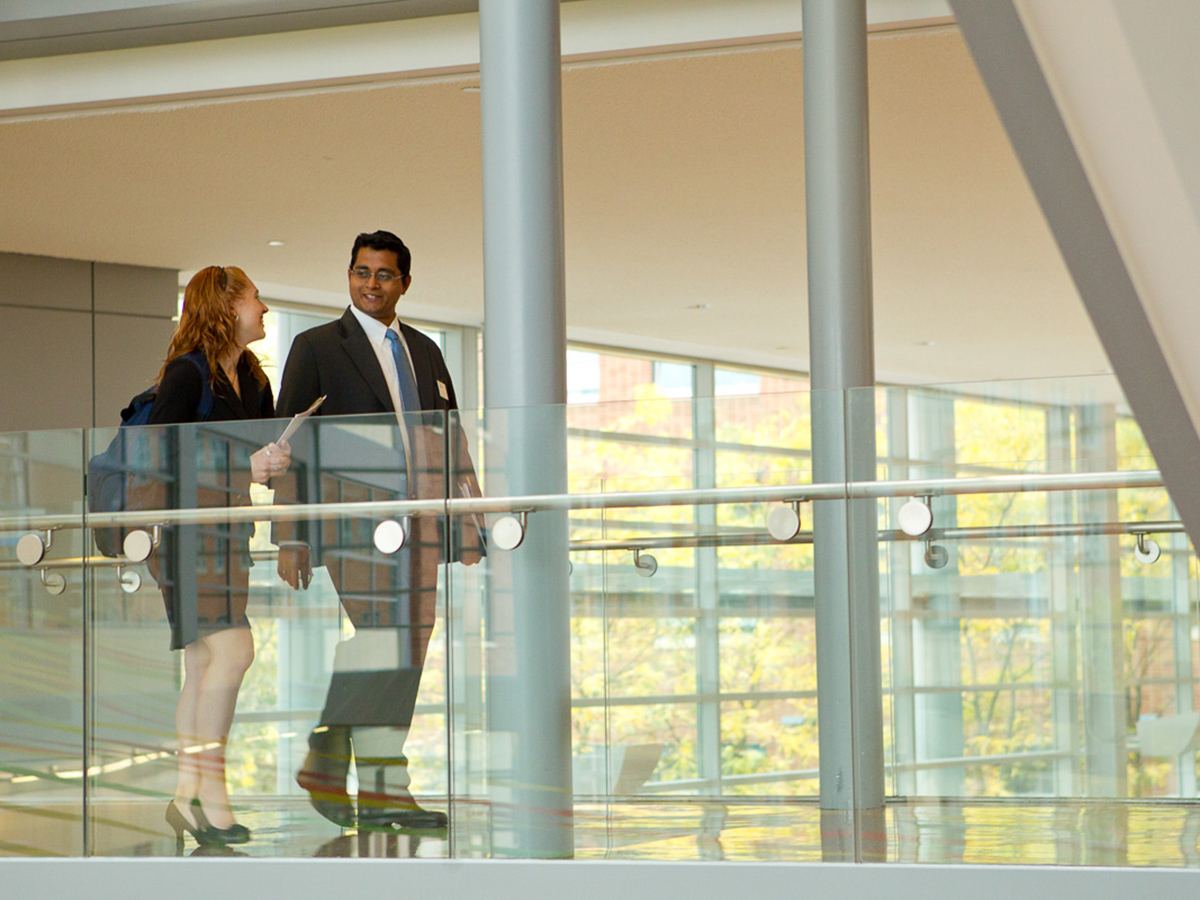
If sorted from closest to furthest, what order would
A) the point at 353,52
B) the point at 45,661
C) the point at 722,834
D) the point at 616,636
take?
the point at 722,834 < the point at 616,636 < the point at 45,661 < the point at 353,52

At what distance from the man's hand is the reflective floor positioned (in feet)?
1.84

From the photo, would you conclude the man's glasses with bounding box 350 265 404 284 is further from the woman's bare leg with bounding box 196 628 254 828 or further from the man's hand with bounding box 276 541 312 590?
the woman's bare leg with bounding box 196 628 254 828

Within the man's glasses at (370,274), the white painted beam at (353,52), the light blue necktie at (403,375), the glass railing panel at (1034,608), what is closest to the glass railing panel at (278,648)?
the light blue necktie at (403,375)

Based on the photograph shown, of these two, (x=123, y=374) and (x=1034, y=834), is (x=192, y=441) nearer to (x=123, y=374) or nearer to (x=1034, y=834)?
(x=1034, y=834)

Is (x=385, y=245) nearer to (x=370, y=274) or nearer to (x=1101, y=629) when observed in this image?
(x=370, y=274)

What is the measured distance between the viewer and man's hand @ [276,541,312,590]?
3.65 meters

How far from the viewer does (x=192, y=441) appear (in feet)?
12.2

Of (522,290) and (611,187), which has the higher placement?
(611,187)

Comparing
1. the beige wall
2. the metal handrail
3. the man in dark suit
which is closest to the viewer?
the metal handrail

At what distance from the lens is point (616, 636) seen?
3.54 meters

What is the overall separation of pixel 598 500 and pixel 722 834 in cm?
88

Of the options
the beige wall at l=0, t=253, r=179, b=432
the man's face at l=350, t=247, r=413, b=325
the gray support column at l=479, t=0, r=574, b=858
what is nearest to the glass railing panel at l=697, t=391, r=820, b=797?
the gray support column at l=479, t=0, r=574, b=858

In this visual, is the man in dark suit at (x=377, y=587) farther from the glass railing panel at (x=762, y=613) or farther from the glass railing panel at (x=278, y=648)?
the glass railing panel at (x=762, y=613)

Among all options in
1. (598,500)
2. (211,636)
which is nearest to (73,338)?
(211,636)
